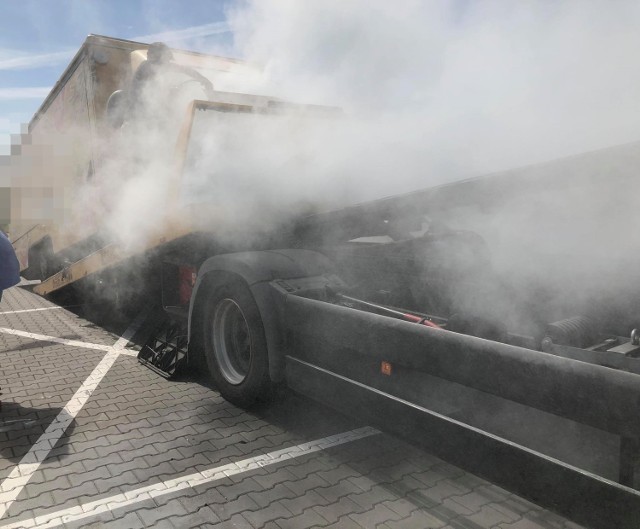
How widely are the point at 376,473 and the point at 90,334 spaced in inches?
174

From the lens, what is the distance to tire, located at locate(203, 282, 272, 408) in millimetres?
3797

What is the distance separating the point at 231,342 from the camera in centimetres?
425

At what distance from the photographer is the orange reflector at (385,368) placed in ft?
9.53

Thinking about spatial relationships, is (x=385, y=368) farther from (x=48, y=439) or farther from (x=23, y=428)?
(x=23, y=428)

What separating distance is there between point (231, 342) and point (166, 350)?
1.06 m

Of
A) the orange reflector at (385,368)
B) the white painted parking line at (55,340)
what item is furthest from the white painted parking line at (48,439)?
the orange reflector at (385,368)

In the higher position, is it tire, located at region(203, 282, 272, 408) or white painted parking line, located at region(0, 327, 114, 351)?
tire, located at region(203, 282, 272, 408)

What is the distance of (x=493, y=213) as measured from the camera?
311 centimetres

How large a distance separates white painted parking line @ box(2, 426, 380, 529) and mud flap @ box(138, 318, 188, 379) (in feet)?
5.39

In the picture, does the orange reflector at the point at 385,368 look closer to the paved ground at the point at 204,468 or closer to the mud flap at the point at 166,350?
the paved ground at the point at 204,468

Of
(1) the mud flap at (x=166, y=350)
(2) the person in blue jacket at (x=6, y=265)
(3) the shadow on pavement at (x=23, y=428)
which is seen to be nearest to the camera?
(3) the shadow on pavement at (x=23, y=428)

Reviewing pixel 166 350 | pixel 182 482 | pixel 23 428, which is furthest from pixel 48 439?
pixel 166 350

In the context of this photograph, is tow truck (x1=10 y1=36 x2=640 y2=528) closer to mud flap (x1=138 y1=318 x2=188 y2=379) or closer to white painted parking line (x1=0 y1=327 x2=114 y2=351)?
mud flap (x1=138 y1=318 x2=188 y2=379)

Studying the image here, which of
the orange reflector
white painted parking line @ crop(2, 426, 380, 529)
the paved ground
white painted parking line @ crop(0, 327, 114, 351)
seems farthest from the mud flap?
the orange reflector
